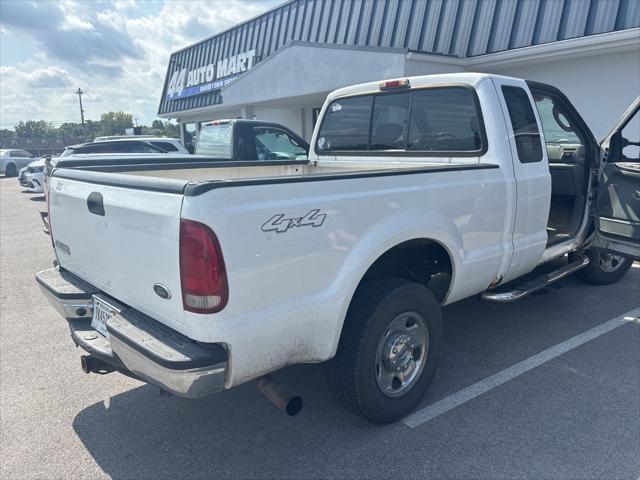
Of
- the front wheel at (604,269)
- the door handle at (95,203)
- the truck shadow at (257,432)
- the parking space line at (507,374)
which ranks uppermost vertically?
the door handle at (95,203)

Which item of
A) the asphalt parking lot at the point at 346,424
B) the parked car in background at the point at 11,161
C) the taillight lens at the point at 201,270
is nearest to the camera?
the taillight lens at the point at 201,270

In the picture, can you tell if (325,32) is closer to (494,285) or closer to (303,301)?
(494,285)

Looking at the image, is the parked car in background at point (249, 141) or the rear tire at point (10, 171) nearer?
the parked car in background at point (249, 141)

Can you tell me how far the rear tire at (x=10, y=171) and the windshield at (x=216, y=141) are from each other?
86.6 ft

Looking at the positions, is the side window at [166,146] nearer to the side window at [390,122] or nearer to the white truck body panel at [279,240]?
the side window at [390,122]

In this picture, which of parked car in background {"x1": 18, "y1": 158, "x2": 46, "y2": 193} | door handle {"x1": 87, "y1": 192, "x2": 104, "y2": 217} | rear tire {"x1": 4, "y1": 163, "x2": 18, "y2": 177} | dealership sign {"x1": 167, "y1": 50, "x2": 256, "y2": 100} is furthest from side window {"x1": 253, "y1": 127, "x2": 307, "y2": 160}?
rear tire {"x1": 4, "y1": 163, "x2": 18, "y2": 177}

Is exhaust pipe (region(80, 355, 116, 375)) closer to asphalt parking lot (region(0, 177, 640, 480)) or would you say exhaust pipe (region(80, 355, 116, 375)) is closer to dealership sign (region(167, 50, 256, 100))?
asphalt parking lot (region(0, 177, 640, 480))

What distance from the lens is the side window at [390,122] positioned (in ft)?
13.6

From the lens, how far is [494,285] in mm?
3875

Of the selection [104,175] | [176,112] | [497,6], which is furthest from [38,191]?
[104,175]

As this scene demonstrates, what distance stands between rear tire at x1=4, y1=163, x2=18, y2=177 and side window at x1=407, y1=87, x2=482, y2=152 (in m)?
33.7

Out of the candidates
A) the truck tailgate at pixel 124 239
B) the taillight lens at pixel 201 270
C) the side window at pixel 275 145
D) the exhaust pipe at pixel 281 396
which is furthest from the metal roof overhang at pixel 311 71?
the taillight lens at pixel 201 270

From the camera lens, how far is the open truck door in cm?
412

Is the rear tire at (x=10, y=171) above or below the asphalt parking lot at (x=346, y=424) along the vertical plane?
below
